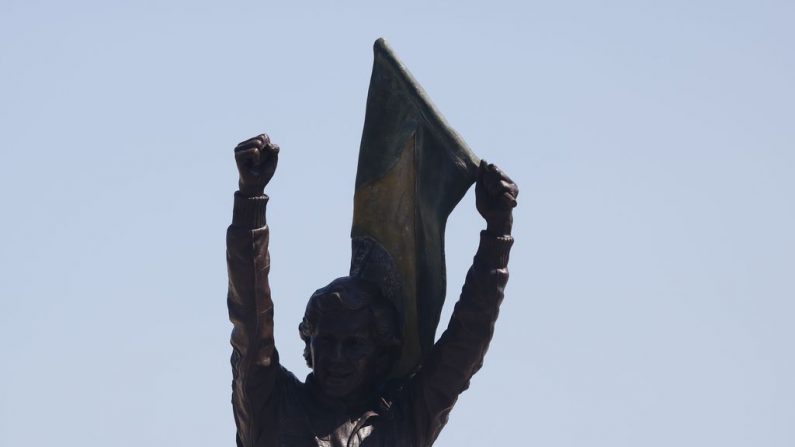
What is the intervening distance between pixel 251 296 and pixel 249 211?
0.43m

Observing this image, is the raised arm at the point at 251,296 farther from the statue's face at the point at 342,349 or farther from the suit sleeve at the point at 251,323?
the statue's face at the point at 342,349

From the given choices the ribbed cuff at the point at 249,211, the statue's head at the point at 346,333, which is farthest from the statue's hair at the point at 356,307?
the ribbed cuff at the point at 249,211

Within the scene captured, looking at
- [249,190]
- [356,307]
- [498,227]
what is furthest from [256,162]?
[498,227]

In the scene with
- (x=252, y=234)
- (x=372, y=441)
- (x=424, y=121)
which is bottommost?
(x=372, y=441)

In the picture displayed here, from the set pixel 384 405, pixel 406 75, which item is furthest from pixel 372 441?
pixel 406 75

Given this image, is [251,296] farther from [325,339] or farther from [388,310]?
[388,310]

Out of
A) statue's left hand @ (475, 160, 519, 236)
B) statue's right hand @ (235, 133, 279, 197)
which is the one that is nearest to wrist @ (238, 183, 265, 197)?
statue's right hand @ (235, 133, 279, 197)

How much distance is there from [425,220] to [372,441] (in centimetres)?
119

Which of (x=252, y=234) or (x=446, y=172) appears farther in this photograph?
(x=446, y=172)

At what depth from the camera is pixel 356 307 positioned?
10.9 meters

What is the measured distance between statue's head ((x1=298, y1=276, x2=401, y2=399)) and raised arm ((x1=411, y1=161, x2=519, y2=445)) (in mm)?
325

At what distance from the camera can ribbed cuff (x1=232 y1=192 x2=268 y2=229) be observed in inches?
407

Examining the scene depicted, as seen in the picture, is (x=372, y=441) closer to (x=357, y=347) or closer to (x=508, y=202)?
(x=357, y=347)

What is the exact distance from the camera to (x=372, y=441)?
10.9m
